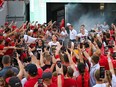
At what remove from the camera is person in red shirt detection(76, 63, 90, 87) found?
298 inches

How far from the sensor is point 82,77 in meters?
7.67

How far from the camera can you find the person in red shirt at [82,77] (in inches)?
298

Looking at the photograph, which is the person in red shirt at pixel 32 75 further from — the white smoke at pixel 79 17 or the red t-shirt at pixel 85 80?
the white smoke at pixel 79 17

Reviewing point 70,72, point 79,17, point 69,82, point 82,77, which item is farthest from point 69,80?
point 79,17

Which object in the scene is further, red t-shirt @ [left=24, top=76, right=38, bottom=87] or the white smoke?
the white smoke

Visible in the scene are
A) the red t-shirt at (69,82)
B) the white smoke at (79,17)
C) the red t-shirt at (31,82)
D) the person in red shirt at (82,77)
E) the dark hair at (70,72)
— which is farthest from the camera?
the white smoke at (79,17)

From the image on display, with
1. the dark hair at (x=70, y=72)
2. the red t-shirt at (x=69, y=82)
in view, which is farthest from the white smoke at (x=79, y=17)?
the red t-shirt at (x=69, y=82)

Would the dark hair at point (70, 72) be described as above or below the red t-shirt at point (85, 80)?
above

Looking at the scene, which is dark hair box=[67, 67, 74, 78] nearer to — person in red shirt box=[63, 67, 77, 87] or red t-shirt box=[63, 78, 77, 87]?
person in red shirt box=[63, 67, 77, 87]

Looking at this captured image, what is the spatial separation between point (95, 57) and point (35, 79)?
5.62 feet

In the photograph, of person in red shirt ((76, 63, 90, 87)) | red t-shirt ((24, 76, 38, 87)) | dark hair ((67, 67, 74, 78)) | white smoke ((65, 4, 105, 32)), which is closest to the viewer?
red t-shirt ((24, 76, 38, 87))

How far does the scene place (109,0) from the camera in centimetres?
3027

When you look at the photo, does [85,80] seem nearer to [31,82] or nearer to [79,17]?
[31,82]

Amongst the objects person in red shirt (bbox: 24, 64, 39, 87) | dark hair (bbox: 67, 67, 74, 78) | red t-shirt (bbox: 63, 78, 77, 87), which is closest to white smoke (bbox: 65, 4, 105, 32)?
dark hair (bbox: 67, 67, 74, 78)
